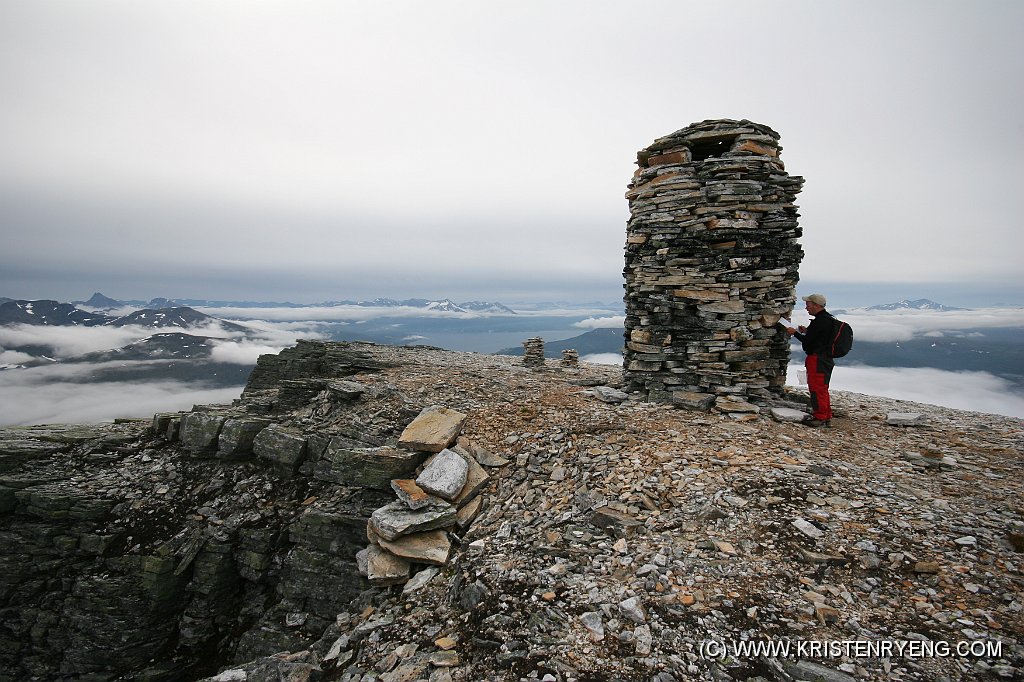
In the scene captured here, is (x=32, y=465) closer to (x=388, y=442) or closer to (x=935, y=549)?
(x=388, y=442)

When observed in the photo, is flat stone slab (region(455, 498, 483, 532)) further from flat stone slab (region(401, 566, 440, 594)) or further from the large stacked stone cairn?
flat stone slab (region(401, 566, 440, 594))

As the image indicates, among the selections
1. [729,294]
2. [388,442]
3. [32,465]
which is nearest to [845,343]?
[729,294]

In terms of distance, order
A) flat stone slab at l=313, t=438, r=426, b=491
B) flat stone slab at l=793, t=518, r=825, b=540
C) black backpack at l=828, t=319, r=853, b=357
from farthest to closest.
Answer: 1. black backpack at l=828, t=319, r=853, b=357
2. flat stone slab at l=313, t=438, r=426, b=491
3. flat stone slab at l=793, t=518, r=825, b=540

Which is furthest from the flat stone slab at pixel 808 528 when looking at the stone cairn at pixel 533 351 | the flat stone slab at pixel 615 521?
the stone cairn at pixel 533 351

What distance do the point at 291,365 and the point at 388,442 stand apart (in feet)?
35.7

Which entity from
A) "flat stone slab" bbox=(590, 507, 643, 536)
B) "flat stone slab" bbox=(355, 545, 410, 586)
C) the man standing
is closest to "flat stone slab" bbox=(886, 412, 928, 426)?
the man standing

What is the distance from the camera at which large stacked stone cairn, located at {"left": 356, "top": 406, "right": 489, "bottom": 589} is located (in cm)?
900

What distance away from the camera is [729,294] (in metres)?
13.6

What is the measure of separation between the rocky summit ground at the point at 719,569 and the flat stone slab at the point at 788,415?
73 centimetres

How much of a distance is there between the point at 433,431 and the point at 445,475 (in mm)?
1875

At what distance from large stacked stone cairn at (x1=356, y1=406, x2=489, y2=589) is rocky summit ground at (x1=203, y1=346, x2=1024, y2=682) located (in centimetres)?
34

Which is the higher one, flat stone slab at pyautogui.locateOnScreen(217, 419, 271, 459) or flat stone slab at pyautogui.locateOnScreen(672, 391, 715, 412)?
flat stone slab at pyautogui.locateOnScreen(672, 391, 715, 412)

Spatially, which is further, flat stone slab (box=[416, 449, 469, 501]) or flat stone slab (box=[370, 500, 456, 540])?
flat stone slab (box=[416, 449, 469, 501])

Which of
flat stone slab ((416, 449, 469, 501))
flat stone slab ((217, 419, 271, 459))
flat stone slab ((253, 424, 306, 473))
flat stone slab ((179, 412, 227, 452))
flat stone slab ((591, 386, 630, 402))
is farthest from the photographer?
flat stone slab ((179, 412, 227, 452))
